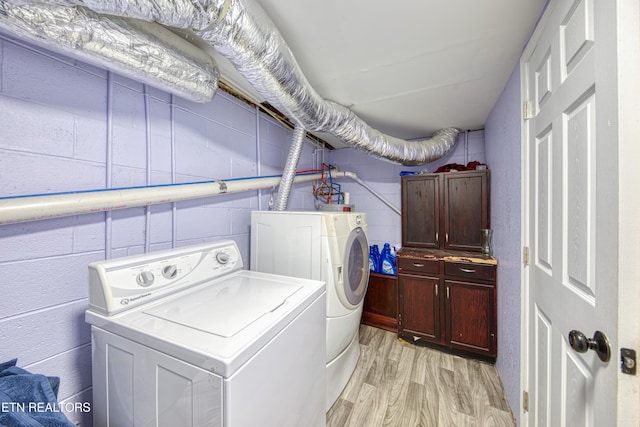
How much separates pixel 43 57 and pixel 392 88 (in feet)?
6.06

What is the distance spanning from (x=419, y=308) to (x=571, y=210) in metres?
1.85

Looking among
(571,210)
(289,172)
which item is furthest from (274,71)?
(571,210)

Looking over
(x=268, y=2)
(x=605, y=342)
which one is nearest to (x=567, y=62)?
(x=605, y=342)

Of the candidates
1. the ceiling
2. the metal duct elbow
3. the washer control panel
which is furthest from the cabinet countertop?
the washer control panel

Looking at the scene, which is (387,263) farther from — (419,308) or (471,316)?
(471,316)

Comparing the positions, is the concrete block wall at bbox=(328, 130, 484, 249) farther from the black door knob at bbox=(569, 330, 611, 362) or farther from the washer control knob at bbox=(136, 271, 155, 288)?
the washer control knob at bbox=(136, 271, 155, 288)

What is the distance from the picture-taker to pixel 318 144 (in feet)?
9.60

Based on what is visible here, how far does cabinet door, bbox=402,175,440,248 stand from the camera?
250 centimetres

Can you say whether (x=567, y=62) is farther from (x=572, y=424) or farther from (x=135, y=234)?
(x=135, y=234)

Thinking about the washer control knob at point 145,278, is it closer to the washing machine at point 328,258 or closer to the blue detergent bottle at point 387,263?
the washing machine at point 328,258

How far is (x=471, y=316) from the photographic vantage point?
7.06 feet

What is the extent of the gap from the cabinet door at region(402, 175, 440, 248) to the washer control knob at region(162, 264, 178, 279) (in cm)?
227

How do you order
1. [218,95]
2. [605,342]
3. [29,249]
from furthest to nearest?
[218,95] < [29,249] < [605,342]

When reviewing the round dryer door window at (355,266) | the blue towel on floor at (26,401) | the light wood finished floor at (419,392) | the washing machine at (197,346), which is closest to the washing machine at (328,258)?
the round dryer door window at (355,266)
